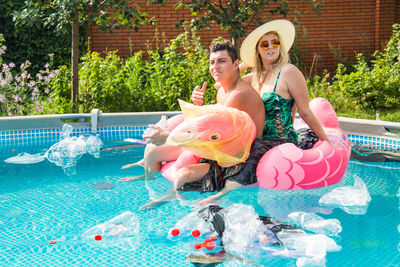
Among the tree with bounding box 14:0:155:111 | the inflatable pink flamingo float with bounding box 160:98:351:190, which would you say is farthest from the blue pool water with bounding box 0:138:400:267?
the tree with bounding box 14:0:155:111

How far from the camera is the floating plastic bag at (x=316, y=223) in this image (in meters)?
3.65

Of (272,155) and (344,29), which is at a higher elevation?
(344,29)

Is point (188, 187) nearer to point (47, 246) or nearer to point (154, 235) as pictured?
point (154, 235)

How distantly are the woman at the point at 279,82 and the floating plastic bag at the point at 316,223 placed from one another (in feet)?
3.10

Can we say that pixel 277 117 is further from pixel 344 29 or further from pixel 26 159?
pixel 344 29

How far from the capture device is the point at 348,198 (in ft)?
14.0

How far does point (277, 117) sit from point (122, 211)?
168 centimetres

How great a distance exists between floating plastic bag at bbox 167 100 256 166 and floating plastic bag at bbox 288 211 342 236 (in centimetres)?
69

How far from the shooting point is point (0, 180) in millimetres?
5148

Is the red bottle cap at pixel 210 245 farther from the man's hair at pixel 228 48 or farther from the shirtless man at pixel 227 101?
the man's hair at pixel 228 48

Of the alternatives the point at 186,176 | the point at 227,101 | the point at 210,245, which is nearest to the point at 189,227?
the point at 210,245

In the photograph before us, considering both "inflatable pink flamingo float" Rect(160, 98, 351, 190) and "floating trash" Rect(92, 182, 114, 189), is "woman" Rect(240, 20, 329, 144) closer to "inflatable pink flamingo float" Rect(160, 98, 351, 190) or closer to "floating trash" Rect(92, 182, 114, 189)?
"inflatable pink flamingo float" Rect(160, 98, 351, 190)

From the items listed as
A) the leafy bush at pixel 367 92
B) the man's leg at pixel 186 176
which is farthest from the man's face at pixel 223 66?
the leafy bush at pixel 367 92

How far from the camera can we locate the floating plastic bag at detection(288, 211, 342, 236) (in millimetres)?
3652
